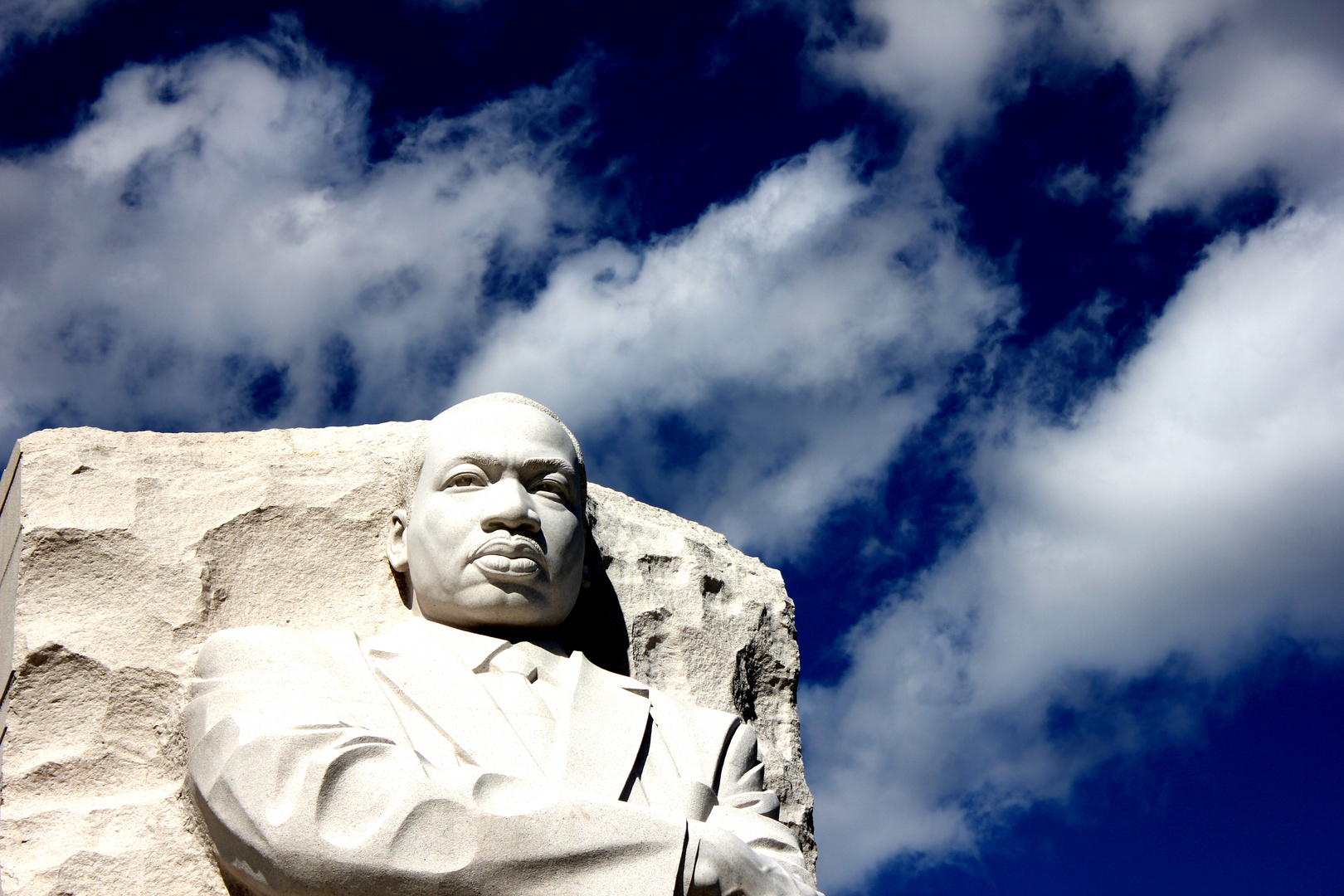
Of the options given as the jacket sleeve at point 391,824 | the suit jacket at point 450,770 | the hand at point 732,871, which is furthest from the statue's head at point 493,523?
the hand at point 732,871

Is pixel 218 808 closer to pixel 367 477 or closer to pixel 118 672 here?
pixel 118 672

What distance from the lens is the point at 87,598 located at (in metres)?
5.52

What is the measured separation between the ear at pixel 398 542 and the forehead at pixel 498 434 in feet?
0.96

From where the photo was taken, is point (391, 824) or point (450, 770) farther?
point (450, 770)

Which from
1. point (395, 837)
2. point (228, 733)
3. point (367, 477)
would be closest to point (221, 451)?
point (367, 477)

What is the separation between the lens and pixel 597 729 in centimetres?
515

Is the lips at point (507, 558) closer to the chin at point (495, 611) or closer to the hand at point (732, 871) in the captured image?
the chin at point (495, 611)

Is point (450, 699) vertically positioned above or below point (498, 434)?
below

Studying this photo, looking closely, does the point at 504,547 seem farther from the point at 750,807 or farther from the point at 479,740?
the point at 750,807

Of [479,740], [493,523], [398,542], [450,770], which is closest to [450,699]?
[479,740]

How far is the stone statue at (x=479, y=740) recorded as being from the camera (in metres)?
4.24

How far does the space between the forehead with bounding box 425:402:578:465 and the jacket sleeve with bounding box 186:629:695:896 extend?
4.80ft

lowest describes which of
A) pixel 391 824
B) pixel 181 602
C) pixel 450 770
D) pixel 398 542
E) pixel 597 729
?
pixel 391 824

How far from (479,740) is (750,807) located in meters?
1.05
